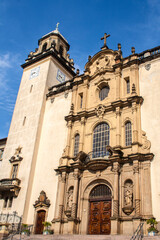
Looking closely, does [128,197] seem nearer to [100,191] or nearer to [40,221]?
[100,191]

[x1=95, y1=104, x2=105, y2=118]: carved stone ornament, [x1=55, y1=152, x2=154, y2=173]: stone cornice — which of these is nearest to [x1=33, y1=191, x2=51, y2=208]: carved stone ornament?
[x1=55, y1=152, x2=154, y2=173]: stone cornice

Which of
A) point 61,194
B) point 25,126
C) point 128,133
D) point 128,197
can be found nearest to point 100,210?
point 128,197

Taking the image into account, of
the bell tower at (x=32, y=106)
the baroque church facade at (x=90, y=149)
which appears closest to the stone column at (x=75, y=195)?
the baroque church facade at (x=90, y=149)

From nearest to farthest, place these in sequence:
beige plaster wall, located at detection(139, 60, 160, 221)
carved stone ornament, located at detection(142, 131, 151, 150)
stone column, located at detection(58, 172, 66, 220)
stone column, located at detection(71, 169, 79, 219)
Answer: beige plaster wall, located at detection(139, 60, 160, 221), carved stone ornament, located at detection(142, 131, 151, 150), stone column, located at detection(71, 169, 79, 219), stone column, located at detection(58, 172, 66, 220)

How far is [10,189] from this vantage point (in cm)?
2356

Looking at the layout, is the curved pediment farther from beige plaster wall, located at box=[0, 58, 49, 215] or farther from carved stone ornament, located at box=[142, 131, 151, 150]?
carved stone ornament, located at box=[142, 131, 151, 150]

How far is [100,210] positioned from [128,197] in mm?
2665

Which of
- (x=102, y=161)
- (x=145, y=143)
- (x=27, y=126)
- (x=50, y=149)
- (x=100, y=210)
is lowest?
(x=100, y=210)

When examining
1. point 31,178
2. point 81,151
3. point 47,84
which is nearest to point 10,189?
point 31,178

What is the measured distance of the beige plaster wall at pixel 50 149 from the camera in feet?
74.0

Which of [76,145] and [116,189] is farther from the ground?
[76,145]

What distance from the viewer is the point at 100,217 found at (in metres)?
18.9

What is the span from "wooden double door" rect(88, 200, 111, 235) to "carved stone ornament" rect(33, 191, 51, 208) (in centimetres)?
419

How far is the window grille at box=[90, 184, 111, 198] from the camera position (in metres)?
19.5
